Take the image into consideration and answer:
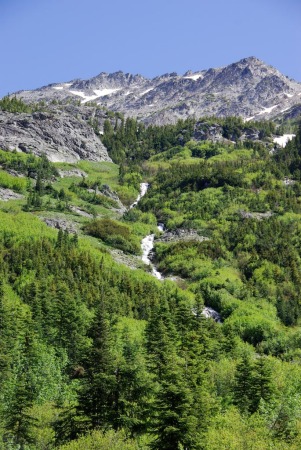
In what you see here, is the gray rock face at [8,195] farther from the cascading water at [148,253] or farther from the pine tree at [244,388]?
the pine tree at [244,388]

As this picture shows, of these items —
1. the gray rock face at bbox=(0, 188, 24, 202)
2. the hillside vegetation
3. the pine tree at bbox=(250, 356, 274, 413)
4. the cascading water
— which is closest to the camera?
the hillside vegetation

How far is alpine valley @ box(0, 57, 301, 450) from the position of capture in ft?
124

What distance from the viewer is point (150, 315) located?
81375 millimetres

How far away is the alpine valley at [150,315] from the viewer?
3794cm

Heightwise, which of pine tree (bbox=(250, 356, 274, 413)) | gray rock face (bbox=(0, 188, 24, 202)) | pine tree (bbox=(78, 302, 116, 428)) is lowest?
gray rock face (bbox=(0, 188, 24, 202))

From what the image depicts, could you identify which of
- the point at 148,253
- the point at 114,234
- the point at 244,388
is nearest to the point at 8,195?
the point at 114,234

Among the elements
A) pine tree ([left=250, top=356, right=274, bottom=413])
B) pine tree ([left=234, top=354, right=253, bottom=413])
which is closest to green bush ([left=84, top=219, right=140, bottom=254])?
pine tree ([left=234, top=354, right=253, bottom=413])

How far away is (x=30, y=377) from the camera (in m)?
56.8

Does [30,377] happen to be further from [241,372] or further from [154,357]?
[241,372]

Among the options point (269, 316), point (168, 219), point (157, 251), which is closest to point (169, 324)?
point (269, 316)

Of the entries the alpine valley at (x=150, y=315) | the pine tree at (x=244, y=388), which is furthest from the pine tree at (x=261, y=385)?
the pine tree at (x=244, y=388)

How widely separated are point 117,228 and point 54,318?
255 ft

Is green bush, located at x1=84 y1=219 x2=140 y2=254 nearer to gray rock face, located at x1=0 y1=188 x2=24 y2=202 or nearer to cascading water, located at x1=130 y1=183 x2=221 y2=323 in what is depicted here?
cascading water, located at x1=130 y1=183 x2=221 y2=323

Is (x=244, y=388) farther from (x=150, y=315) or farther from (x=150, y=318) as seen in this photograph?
(x=150, y=315)
